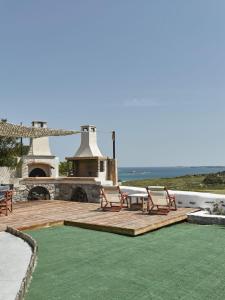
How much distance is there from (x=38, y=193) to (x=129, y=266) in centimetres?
956

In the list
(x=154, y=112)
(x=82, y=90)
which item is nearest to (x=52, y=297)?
(x=82, y=90)

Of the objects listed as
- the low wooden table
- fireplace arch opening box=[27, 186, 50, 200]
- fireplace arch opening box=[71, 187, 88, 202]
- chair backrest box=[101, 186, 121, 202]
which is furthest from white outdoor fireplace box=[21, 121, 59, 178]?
the low wooden table

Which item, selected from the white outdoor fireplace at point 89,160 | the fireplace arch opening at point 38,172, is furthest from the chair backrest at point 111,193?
the fireplace arch opening at point 38,172

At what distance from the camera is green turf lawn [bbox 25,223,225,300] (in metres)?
4.07

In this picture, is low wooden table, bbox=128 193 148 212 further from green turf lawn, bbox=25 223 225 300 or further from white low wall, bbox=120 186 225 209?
green turf lawn, bbox=25 223 225 300

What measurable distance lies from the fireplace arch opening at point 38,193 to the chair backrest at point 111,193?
430 cm

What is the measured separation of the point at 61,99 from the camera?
2264cm

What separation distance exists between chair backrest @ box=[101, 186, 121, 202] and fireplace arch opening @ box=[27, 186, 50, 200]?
14.1 feet

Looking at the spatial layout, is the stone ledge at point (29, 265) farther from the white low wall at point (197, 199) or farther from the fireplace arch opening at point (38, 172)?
the fireplace arch opening at point (38, 172)

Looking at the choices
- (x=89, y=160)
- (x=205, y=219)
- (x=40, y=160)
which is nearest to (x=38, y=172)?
(x=40, y=160)

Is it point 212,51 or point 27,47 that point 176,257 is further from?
point 27,47

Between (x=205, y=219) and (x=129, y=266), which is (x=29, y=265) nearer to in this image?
(x=129, y=266)

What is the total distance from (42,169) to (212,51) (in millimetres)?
10087

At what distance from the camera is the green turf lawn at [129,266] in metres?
4.07
